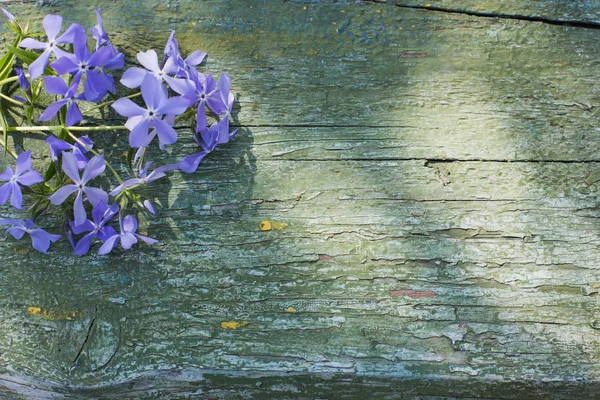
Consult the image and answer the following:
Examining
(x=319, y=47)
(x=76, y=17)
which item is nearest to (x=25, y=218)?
(x=76, y=17)

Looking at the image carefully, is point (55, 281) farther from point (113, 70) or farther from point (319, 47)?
point (319, 47)

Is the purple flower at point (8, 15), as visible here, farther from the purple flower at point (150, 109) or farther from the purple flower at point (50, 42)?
the purple flower at point (150, 109)

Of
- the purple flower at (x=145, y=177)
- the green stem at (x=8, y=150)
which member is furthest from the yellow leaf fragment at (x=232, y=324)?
the green stem at (x=8, y=150)

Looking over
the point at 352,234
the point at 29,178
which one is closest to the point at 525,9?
the point at 352,234

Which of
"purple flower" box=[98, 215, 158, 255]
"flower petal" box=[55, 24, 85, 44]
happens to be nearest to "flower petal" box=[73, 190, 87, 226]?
"purple flower" box=[98, 215, 158, 255]

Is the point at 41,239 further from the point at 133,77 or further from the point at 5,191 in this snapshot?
the point at 133,77

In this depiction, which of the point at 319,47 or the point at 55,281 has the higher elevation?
the point at 319,47
